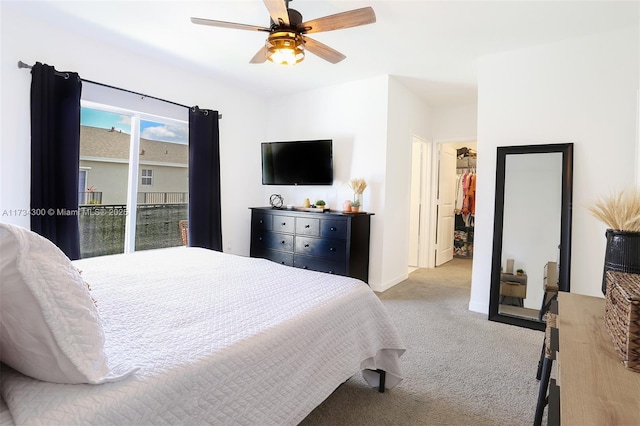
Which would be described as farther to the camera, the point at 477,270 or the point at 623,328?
the point at 477,270

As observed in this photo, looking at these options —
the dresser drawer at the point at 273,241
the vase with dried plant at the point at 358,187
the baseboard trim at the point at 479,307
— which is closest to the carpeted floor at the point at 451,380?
the baseboard trim at the point at 479,307

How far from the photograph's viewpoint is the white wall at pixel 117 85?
8.70 ft

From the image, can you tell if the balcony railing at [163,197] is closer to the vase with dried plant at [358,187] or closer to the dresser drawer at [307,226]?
the dresser drawer at [307,226]

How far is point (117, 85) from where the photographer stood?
3.30 metres

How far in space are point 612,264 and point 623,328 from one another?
0.63 metres

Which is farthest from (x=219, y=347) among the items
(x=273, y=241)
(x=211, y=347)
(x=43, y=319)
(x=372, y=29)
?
(x=273, y=241)

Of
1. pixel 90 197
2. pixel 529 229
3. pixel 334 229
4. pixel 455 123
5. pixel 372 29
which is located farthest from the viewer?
pixel 455 123

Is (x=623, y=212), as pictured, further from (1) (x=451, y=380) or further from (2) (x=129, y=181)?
(2) (x=129, y=181)

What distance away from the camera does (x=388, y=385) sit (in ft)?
6.34

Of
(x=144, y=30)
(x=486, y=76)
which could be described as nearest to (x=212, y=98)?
(x=144, y=30)

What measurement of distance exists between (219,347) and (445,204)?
5.19 metres

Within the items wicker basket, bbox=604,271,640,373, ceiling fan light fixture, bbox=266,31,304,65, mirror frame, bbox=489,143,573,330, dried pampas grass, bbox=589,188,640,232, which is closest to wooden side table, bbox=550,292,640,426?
wicker basket, bbox=604,271,640,373

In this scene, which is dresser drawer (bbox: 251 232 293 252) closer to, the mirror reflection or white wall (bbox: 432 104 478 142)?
the mirror reflection

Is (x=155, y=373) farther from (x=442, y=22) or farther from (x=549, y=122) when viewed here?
(x=549, y=122)
